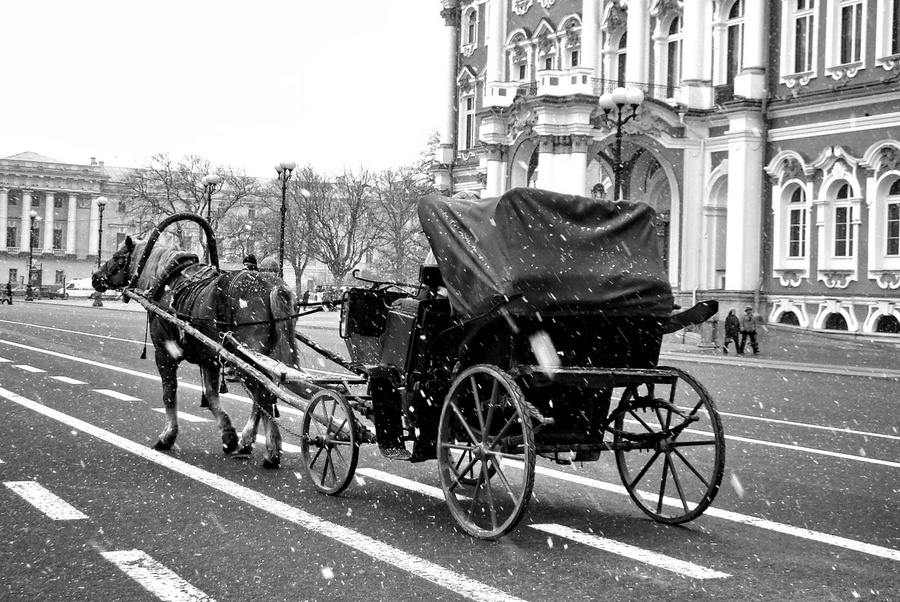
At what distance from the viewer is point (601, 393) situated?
28.2ft

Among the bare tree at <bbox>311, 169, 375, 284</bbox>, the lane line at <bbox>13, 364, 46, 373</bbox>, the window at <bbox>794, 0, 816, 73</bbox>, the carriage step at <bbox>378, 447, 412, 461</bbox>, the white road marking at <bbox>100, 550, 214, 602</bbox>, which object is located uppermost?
the window at <bbox>794, 0, 816, 73</bbox>

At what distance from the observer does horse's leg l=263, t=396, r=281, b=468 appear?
1041cm

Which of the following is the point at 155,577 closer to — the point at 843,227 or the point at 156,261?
the point at 156,261

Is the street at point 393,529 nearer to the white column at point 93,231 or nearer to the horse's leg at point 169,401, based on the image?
the horse's leg at point 169,401

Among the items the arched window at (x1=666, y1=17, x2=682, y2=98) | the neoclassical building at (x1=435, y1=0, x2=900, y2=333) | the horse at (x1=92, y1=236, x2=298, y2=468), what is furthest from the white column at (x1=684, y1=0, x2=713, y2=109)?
the horse at (x1=92, y1=236, x2=298, y2=468)

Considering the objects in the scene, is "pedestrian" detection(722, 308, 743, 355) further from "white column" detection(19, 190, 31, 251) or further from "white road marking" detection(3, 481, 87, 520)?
"white column" detection(19, 190, 31, 251)

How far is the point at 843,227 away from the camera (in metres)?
35.6

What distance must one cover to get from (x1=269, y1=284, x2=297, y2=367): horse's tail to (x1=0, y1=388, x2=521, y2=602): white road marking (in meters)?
1.41

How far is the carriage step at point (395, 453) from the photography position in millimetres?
8734

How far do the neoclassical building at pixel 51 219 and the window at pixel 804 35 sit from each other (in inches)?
3998

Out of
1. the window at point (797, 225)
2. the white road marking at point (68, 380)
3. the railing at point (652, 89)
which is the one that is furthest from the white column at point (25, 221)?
the white road marking at point (68, 380)

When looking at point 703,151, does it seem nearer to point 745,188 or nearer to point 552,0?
point 745,188

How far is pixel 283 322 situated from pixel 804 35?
96.7ft

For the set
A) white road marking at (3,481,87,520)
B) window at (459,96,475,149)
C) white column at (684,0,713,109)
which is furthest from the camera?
window at (459,96,475,149)
